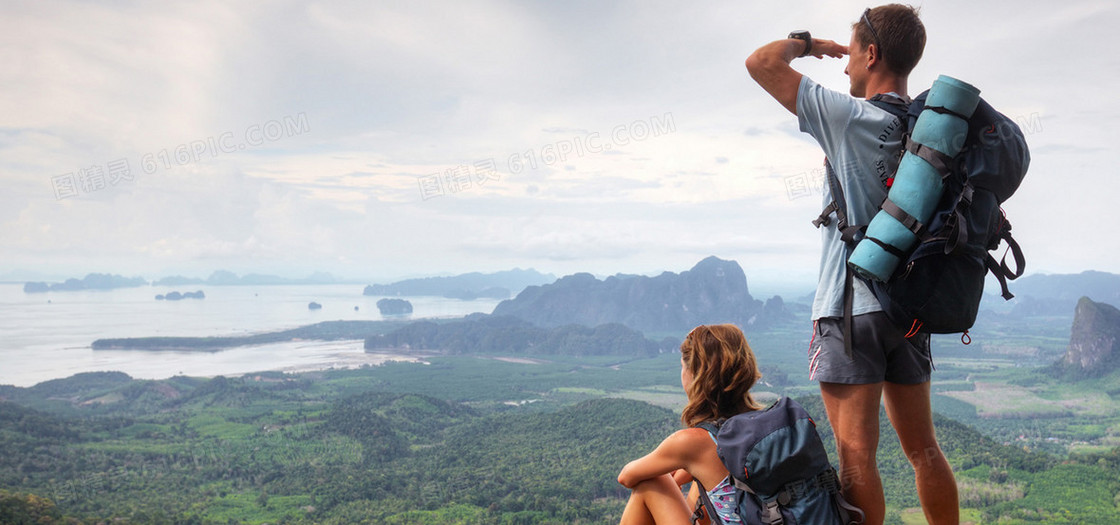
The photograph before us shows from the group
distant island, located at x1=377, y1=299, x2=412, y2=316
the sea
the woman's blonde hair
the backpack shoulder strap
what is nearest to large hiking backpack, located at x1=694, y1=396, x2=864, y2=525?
the woman's blonde hair

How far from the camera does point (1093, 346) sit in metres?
73.5

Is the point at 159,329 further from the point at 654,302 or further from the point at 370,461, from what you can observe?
the point at 370,461

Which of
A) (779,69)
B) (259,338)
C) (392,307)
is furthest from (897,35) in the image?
(392,307)

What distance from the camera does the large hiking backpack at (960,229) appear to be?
6.06 ft

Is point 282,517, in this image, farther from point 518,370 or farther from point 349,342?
point 349,342

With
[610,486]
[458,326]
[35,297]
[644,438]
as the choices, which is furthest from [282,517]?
[35,297]

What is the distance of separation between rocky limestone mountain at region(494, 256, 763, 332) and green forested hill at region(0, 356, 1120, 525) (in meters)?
77.5

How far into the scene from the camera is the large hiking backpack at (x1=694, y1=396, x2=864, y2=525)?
2.22m

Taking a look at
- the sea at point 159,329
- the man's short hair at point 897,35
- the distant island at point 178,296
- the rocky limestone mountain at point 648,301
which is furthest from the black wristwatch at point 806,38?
the distant island at point 178,296

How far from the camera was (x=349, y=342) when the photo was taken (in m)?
116

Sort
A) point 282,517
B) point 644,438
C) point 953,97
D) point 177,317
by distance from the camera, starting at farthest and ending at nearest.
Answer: point 177,317 < point 644,438 < point 282,517 < point 953,97

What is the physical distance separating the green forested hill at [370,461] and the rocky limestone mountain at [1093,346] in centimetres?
4704

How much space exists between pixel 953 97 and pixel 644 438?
1636 inches

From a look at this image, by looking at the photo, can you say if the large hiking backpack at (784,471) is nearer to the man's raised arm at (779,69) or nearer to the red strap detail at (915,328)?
the red strap detail at (915,328)
